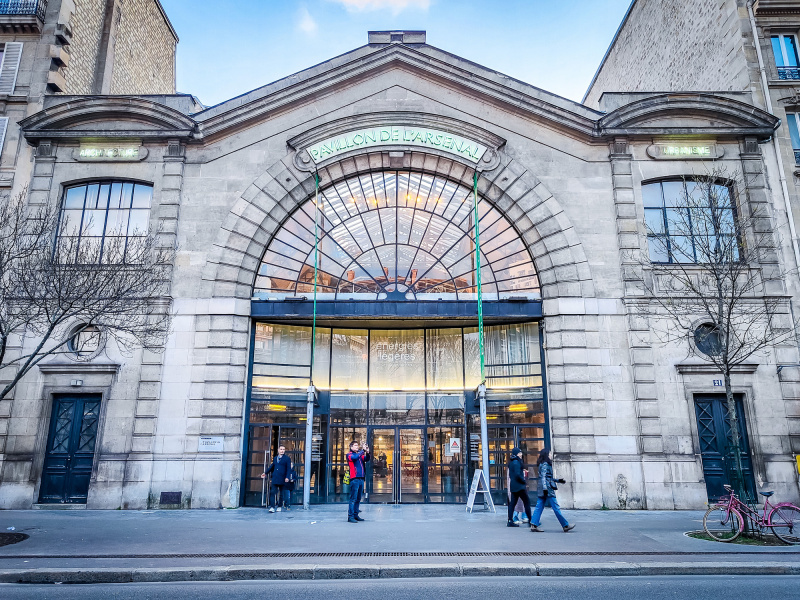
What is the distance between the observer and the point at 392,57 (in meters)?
19.9

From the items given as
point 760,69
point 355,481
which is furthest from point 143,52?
point 760,69

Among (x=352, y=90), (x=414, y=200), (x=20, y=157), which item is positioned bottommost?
(x=414, y=200)

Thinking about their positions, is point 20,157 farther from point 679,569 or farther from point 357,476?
point 679,569

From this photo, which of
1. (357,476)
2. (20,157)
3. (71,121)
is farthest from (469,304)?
(20,157)

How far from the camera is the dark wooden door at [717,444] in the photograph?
650 inches

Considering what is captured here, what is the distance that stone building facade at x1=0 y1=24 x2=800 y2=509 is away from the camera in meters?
16.8

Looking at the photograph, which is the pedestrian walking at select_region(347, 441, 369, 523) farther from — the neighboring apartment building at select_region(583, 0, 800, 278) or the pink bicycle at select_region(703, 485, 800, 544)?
the neighboring apartment building at select_region(583, 0, 800, 278)

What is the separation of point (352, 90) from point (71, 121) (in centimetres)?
970

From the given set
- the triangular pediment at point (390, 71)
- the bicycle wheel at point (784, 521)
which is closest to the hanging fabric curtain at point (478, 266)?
the triangular pediment at point (390, 71)

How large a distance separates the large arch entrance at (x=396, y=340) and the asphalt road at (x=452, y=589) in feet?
30.9

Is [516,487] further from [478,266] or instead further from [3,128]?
[3,128]

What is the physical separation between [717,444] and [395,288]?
11031 millimetres

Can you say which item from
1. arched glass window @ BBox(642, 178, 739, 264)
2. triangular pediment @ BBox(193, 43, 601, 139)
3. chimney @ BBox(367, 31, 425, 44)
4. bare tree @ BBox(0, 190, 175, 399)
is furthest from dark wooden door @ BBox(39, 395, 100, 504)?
arched glass window @ BBox(642, 178, 739, 264)

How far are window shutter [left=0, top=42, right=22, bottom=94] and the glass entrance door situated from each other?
17.9 m
